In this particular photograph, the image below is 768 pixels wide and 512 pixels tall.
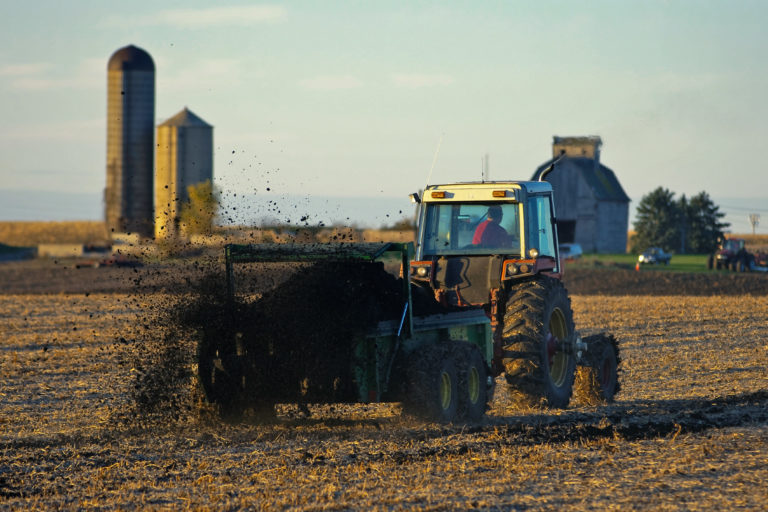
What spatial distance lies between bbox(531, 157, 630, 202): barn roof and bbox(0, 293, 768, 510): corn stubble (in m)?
64.4

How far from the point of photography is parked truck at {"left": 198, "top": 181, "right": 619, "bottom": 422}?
428 inches

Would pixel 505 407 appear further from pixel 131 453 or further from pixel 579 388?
pixel 131 453

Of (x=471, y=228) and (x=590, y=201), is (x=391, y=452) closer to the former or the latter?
(x=471, y=228)

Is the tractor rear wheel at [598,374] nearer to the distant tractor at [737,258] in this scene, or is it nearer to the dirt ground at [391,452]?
the dirt ground at [391,452]

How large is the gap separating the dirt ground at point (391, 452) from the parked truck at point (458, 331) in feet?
1.24

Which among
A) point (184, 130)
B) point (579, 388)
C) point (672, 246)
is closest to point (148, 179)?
point (184, 130)

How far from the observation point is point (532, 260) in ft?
42.0

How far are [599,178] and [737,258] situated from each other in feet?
96.3

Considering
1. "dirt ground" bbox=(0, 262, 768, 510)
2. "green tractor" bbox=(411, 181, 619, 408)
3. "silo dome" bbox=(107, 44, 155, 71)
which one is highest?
"silo dome" bbox=(107, 44, 155, 71)

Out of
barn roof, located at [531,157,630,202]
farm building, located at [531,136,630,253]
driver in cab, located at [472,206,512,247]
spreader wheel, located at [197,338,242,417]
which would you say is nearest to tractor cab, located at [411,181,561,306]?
driver in cab, located at [472,206,512,247]

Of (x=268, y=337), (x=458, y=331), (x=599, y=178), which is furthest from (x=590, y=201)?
(x=268, y=337)

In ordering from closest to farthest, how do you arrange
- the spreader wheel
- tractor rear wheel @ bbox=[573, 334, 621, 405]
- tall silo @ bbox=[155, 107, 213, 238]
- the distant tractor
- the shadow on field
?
1. the shadow on field
2. the spreader wheel
3. tractor rear wheel @ bbox=[573, 334, 621, 405]
4. the distant tractor
5. tall silo @ bbox=[155, 107, 213, 238]

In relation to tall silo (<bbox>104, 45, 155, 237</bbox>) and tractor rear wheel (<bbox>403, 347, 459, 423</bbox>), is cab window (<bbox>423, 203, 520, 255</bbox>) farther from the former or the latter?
tall silo (<bbox>104, 45, 155, 237</bbox>)

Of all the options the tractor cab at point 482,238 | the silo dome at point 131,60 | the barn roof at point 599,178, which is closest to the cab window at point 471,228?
the tractor cab at point 482,238
